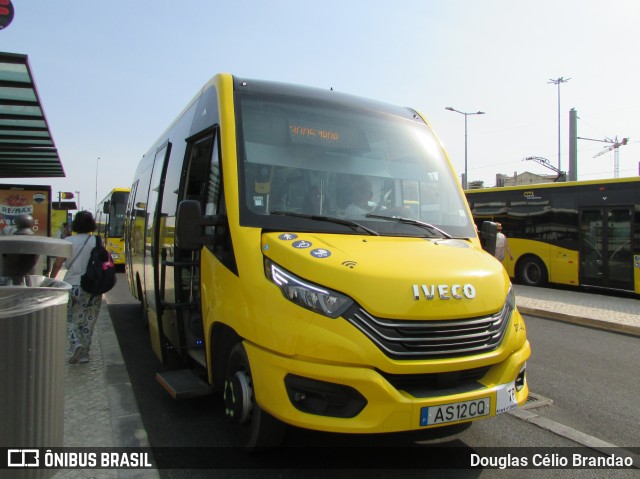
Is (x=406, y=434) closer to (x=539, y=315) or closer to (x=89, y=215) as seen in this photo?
(x=89, y=215)

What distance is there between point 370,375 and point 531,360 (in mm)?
4335

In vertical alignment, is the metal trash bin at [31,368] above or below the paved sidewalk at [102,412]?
above

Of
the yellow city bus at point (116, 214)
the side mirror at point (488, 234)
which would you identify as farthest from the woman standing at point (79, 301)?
the yellow city bus at point (116, 214)

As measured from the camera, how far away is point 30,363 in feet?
8.49

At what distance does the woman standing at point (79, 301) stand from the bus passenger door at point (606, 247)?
12.7 metres

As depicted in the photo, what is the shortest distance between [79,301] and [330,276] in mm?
4024

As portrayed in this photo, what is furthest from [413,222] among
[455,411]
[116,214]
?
[116,214]

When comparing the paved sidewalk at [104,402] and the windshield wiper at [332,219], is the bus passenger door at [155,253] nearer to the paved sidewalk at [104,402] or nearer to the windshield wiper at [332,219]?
the paved sidewalk at [104,402]

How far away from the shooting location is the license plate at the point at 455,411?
2.82 metres

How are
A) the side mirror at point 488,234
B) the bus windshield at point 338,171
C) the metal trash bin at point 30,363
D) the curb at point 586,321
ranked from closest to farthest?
the metal trash bin at point 30,363
the bus windshield at point 338,171
the side mirror at point 488,234
the curb at point 586,321

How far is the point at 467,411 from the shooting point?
295cm

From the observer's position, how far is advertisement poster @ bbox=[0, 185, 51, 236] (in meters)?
12.6

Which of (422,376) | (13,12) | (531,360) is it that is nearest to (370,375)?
(422,376)

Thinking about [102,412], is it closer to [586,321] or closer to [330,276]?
[330,276]
